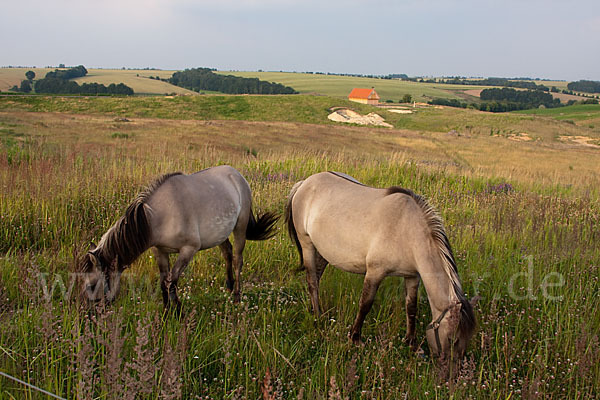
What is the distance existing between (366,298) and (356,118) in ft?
205

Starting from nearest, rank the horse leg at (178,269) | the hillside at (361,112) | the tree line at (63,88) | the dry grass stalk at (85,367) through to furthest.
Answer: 1. the dry grass stalk at (85,367)
2. the horse leg at (178,269)
3. the hillside at (361,112)
4. the tree line at (63,88)

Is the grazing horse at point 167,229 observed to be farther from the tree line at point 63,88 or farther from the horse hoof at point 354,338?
the tree line at point 63,88

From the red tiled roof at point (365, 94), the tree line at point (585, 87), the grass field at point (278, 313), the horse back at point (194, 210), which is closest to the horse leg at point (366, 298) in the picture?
the grass field at point (278, 313)

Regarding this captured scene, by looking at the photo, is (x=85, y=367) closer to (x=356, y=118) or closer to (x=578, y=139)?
(x=356, y=118)

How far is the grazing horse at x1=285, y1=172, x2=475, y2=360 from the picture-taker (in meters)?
3.07

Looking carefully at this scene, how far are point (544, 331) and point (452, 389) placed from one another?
6.30ft

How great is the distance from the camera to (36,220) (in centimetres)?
577

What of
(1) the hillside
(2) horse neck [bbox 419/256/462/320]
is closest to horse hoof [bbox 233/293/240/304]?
(2) horse neck [bbox 419/256/462/320]

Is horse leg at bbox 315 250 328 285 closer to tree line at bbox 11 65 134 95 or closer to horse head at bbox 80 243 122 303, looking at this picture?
horse head at bbox 80 243 122 303

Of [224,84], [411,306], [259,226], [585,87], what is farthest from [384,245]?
[585,87]

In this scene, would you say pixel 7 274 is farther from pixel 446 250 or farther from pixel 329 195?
pixel 446 250

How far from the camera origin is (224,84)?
11694cm

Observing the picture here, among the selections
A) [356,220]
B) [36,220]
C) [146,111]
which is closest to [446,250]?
[356,220]

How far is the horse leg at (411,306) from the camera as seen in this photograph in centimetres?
372
